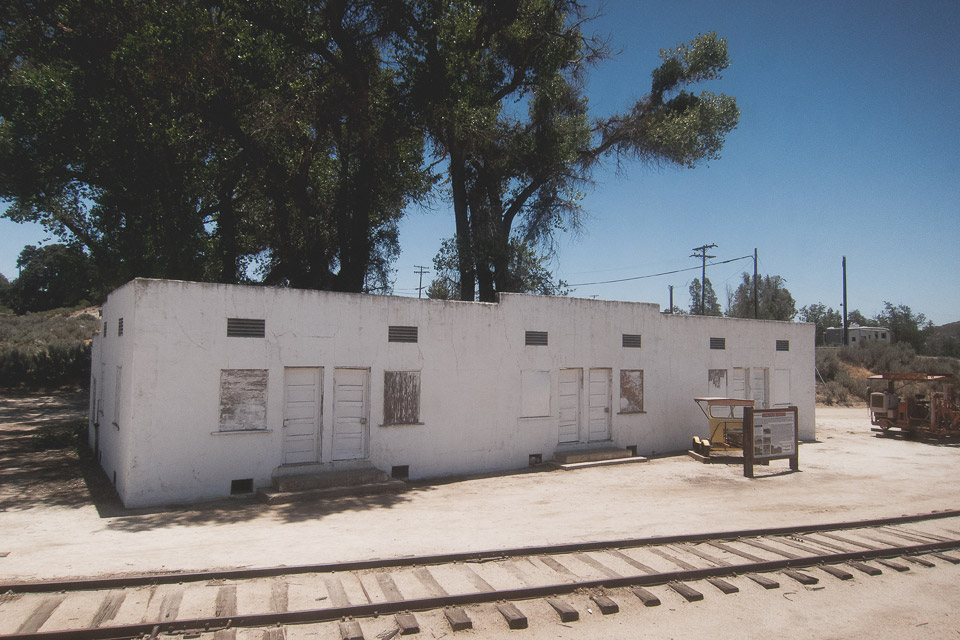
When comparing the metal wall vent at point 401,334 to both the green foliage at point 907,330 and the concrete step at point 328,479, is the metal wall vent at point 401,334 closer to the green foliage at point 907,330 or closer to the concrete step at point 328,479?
the concrete step at point 328,479

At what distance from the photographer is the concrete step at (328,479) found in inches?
421

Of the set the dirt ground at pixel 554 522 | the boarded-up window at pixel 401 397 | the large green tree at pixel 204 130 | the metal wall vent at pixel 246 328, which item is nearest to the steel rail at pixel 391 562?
the dirt ground at pixel 554 522

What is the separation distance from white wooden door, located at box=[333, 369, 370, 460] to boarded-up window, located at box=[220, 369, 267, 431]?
4.54ft

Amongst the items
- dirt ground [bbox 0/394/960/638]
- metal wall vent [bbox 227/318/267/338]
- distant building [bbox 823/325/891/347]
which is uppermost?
distant building [bbox 823/325/891/347]

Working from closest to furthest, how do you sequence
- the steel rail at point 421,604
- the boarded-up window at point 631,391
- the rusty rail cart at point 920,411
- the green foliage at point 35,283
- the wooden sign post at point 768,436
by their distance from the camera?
the steel rail at point 421,604 < the wooden sign post at point 768,436 < the boarded-up window at point 631,391 < the rusty rail cart at point 920,411 < the green foliage at point 35,283

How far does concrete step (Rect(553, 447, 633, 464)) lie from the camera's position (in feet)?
46.2

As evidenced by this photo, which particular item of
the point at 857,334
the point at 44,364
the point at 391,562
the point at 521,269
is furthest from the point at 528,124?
the point at 857,334

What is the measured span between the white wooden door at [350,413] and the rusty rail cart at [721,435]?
8642mm

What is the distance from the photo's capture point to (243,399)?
1086 centimetres

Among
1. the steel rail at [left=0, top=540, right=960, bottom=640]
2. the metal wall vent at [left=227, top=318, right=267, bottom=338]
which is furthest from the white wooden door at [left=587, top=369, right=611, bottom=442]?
the metal wall vent at [left=227, top=318, right=267, bottom=338]

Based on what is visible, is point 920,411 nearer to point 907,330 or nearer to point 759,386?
point 759,386

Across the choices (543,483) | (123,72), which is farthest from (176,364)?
(123,72)

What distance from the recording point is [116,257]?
62.5 feet

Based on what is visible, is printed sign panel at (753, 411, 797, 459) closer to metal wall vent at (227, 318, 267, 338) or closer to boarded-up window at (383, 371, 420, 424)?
boarded-up window at (383, 371, 420, 424)
